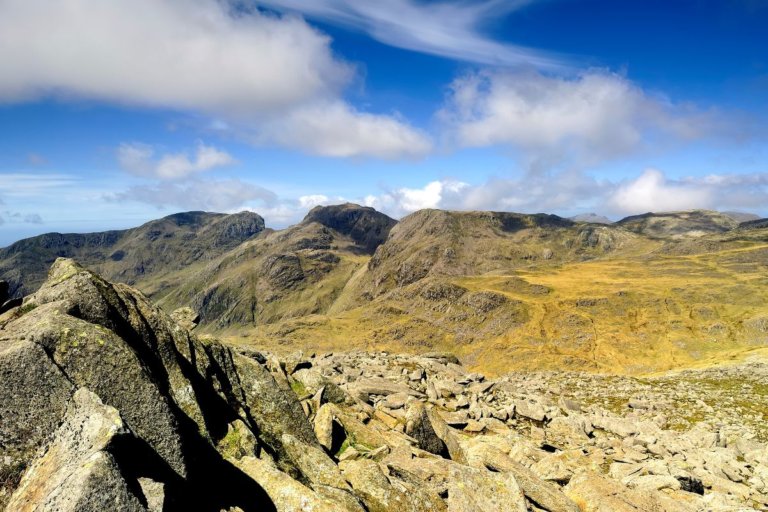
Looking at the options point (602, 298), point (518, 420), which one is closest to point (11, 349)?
point (518, 420)

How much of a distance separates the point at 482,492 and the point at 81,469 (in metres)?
13.1

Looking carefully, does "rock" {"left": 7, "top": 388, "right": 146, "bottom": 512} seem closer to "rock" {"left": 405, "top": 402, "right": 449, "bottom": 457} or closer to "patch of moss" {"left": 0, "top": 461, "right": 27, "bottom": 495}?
"patch of moss" {"left": 0, "top": 461, "right": 27, "bottom": 495}

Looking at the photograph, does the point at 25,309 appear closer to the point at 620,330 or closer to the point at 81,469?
the point at 81,469

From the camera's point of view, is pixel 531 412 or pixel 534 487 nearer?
pixel 534 487

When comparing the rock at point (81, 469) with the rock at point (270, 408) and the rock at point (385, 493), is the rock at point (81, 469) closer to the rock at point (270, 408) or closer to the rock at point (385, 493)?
the rock at point (385, 493)

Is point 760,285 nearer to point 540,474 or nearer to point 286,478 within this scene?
point 540,474

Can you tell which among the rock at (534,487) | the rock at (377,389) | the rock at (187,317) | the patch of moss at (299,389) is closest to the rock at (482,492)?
the rock at (534,487)

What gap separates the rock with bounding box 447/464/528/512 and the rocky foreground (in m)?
0.06

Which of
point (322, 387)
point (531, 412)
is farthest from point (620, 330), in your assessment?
point (322, 387)

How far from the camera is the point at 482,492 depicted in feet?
49.9

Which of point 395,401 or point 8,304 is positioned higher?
point 8,304

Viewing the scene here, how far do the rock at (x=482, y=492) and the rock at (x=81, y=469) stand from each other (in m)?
10.8

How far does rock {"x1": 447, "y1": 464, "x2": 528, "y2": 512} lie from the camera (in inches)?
574

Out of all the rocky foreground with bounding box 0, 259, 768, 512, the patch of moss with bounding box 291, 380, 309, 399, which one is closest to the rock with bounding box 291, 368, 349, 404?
the rocky foreground with bounding box 0, 259, 768, 512
